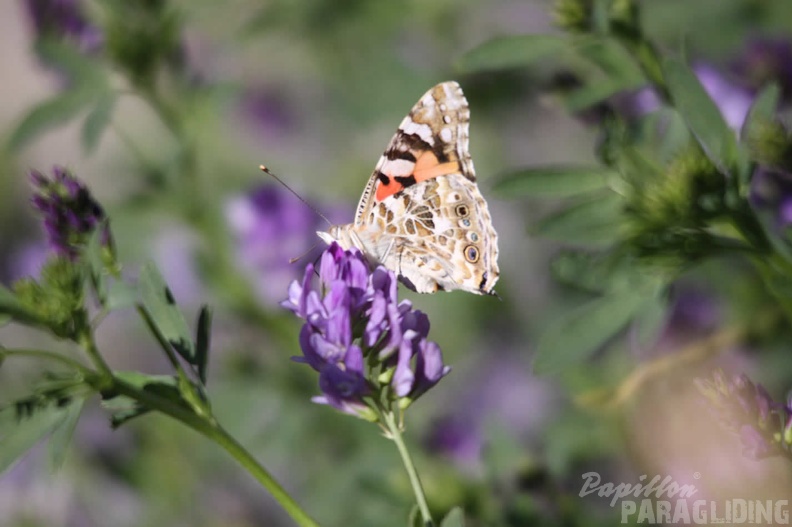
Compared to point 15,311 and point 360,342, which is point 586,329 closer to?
point 360,342

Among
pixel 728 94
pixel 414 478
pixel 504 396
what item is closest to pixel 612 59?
pixel 728 94

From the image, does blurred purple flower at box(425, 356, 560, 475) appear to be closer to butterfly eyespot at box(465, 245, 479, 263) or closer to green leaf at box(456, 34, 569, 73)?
butterfly eyespot at box(465, 245, 479, 263)

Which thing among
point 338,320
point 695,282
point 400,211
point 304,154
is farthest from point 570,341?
point 304,154

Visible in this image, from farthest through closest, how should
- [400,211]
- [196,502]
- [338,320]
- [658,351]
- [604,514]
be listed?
[196,502]
[658,351]
[604,514]
[400,211]
[338,320]

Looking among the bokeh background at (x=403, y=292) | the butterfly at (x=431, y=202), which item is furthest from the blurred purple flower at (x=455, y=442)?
the butterfly at (x=431, y=202)

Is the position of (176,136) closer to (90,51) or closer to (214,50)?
(90,51)

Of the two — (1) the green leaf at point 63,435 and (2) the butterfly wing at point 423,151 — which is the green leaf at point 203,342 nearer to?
(1) the green leaf at point 63,435
